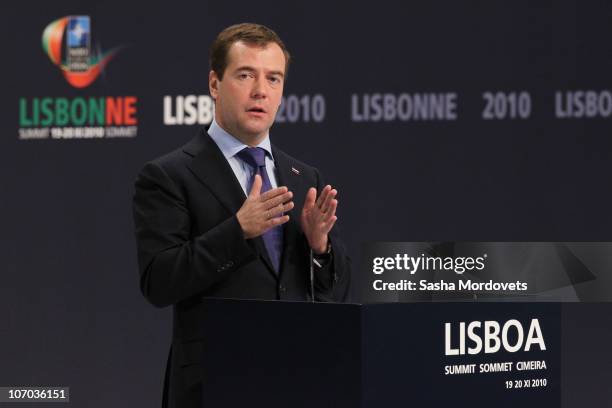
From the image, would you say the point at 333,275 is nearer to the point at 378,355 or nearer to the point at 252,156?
the point at 252,156

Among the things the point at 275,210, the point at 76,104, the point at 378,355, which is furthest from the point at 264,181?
the point at 76,104

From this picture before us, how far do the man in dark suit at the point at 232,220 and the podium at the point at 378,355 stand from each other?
0.16m

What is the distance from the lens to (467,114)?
15.9 feet

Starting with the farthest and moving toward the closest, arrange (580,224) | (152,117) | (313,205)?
(152,117), (580,224), (313,205)

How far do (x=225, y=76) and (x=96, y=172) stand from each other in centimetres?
307

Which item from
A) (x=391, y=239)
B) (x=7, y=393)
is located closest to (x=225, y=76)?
(x=391, y=239)

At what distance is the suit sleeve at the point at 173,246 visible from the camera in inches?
78.0

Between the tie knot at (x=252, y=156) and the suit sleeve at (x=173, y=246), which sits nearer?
the suit sleeve at (x=173, y=246)

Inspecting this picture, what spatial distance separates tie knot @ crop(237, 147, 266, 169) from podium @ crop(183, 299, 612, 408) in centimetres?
50

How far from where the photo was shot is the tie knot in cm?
226

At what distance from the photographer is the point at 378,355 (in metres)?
1.57

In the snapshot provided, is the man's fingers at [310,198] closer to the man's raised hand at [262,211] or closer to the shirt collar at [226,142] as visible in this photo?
the man's raised hand at [262,211]

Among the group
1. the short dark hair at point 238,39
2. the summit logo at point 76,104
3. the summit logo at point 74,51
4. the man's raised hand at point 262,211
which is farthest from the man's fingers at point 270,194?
the summit logo at point 74,51

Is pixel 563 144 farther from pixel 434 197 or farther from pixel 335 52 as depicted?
pixel 335 52
